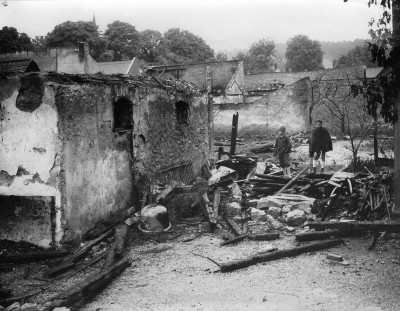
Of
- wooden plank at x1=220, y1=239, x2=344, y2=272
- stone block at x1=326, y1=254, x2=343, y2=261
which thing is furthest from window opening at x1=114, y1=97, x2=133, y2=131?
stone block at x1=326, y1=254, x2=343, y2=261

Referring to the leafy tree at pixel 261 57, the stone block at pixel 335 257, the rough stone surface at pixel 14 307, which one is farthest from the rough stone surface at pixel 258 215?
the leafy tree at pixel 261 57

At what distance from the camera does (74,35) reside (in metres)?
50.7

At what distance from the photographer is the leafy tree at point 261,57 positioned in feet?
227

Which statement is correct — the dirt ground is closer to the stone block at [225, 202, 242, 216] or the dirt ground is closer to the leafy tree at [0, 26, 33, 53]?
the stone block at [225, 202, 242, 216]

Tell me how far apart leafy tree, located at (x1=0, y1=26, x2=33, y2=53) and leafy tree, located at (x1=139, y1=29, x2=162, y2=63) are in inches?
752

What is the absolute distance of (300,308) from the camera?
4.61m

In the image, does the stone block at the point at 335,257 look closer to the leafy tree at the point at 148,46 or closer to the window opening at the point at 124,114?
the window opening at the point at 124,114

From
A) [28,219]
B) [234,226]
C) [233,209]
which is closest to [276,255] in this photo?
[234,226]

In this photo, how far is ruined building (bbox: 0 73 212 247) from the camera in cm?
670

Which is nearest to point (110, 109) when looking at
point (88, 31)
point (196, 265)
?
point (196, 265)

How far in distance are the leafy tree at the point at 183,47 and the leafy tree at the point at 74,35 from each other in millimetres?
12463

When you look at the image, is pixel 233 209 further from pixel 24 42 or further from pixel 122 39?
pixel 122 39

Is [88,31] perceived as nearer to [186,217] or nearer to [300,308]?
[186,217]

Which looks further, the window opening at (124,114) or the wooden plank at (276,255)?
the window opening at (124,114)
